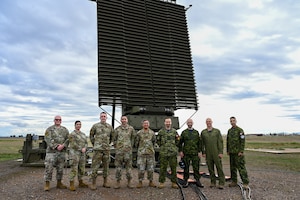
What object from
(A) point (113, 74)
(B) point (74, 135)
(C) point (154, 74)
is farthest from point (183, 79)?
(B) point (74, 135)

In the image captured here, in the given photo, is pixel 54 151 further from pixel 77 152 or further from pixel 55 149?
pixel 77 152

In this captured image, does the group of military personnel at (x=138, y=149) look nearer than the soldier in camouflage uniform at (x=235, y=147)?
Yes

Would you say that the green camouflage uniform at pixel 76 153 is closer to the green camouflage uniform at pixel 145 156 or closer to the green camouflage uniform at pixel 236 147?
the green camouflage uniform at pixel 145 156

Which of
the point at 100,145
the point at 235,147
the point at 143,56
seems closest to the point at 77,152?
the point at 100,145

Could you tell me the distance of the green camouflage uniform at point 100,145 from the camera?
5.48 meters

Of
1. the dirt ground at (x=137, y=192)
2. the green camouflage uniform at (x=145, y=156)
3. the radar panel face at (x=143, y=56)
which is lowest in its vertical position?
the dirt ground at (x=137, y=192)

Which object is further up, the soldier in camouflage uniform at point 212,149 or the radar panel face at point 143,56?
the radar panel face at point 143,56

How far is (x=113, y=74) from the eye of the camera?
848 cm

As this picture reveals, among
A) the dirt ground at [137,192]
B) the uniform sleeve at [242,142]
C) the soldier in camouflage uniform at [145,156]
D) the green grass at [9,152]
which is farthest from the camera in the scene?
the green grass at [9,152]

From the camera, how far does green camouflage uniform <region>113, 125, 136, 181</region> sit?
18.2 feet

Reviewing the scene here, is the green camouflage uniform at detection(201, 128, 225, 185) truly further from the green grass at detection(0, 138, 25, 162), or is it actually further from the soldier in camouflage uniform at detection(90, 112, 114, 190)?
the green grass at detection(0, 138, 25, 162)

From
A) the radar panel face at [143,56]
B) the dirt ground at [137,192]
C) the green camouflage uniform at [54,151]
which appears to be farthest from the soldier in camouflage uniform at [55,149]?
the radar panel face at [143,56]

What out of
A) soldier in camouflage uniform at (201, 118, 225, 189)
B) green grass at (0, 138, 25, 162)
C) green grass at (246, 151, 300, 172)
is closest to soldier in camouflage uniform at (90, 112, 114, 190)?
soldier in camouflage uniform at (201, 118, 225, 189)

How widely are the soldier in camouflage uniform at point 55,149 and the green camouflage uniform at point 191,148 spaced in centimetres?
259
